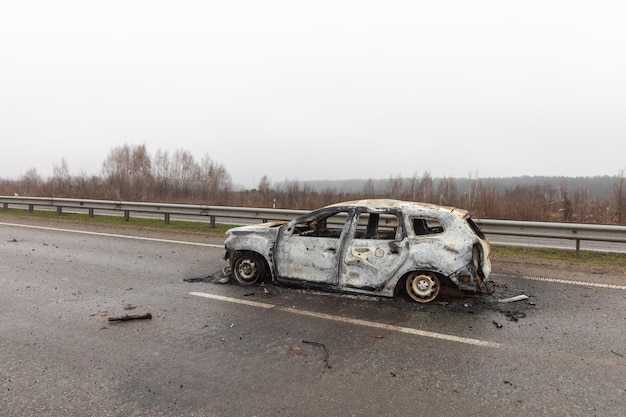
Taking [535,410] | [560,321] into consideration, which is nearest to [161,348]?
[535,410]

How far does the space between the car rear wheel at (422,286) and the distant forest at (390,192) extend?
12.4 metres

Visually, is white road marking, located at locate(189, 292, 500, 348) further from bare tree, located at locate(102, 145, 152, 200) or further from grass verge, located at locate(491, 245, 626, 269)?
bare tree, located at locate(102, 145, 152, 200)

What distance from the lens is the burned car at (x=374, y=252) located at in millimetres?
5438

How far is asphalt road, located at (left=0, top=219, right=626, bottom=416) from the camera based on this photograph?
3.09 metres

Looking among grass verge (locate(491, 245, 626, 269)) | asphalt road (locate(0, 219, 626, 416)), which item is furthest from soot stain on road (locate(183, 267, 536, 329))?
grass verge (locate(491, 245, 626, 269))

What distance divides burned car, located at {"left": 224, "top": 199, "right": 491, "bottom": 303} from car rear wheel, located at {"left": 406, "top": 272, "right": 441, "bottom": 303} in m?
0.01

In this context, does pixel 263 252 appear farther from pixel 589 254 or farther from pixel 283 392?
pixel 589 254

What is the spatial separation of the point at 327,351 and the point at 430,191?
25.9 m

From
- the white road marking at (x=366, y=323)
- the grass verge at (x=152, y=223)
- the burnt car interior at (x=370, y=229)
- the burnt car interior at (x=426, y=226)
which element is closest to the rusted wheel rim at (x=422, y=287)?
the burnt car interior at (x=426, y=226)

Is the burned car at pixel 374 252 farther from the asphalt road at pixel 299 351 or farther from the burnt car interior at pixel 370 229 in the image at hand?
the asphalt road at pixel 299 351

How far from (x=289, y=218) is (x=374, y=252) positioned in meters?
6.53

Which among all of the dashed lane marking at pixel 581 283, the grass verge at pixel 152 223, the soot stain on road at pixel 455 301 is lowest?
the soot stain on road at pixel 455 301

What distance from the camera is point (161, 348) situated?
13.3 feet

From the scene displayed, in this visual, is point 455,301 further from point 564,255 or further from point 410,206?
point 564,255
